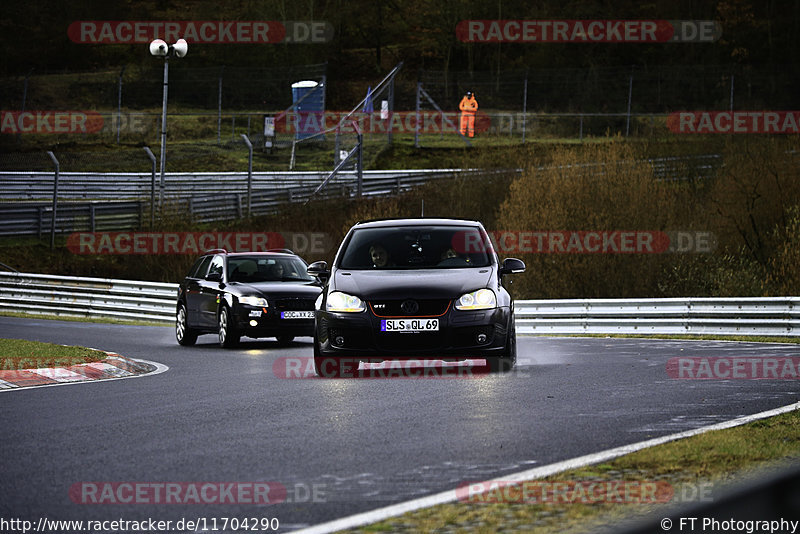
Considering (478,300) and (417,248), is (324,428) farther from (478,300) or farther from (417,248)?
(417,248)

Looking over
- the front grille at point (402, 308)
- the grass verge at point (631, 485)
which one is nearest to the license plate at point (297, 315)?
the front grille at point (402, 308)

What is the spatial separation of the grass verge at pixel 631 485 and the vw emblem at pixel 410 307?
446cm

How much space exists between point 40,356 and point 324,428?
7186 mm

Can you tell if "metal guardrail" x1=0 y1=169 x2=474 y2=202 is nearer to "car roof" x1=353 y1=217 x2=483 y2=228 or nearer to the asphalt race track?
"car roof" x1=353 y1=217 x2=483 y2=228

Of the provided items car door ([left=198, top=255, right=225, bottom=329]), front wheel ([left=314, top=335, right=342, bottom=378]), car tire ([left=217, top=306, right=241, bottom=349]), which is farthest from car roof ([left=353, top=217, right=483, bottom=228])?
car door ([left=198, top=255, right=225, bottom=329])

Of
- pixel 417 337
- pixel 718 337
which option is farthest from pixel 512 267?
pixel 718 337

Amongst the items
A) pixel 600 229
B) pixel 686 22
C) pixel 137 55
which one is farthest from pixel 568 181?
pixel 137 55

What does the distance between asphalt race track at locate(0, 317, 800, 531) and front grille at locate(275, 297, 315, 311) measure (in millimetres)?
3746

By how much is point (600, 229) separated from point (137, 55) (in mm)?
56601

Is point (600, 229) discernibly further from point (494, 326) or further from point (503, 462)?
point (503, 462)

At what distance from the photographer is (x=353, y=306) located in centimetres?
1262

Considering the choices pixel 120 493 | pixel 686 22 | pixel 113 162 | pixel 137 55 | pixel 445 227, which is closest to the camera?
pixel 120 493

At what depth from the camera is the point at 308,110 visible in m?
62.8

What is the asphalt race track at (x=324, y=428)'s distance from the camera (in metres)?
6.63
